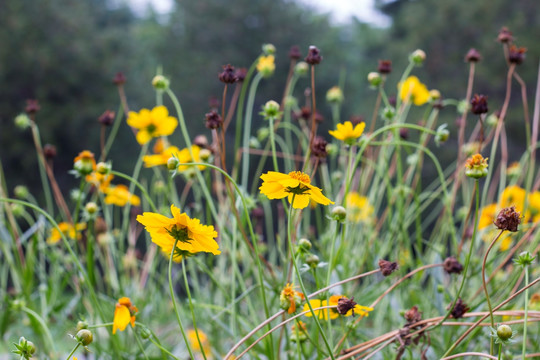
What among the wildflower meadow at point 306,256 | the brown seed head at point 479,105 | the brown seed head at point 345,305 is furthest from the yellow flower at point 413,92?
the brown seed head at point 345,305

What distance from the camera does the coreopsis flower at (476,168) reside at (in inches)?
17.1

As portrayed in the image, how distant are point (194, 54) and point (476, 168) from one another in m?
6.59

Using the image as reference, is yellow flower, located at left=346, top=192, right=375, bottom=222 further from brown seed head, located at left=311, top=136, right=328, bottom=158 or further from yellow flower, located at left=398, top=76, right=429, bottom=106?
brown seed head, located at left=311, top=136, right=328, bottom=158

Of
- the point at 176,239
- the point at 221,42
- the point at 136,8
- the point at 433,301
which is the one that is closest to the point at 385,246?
the point at 433,301

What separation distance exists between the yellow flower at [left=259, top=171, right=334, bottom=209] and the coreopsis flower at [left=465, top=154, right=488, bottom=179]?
13cm

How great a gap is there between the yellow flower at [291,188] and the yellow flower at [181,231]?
0.05 metres

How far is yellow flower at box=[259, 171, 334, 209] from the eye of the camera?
39 centimetres

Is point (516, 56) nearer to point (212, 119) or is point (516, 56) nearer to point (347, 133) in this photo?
point (347, 133)

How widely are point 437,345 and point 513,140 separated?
16.4 ft

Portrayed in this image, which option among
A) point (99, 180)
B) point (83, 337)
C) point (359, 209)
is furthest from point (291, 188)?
point (359, 209)

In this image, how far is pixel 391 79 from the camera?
18.0ft

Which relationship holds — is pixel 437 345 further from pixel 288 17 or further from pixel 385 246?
pixel 288 17

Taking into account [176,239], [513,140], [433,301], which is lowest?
[513,140]

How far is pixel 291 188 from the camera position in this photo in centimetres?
41
